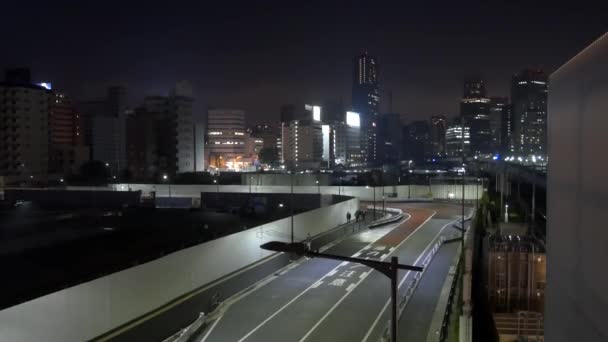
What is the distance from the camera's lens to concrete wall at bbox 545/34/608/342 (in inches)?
143

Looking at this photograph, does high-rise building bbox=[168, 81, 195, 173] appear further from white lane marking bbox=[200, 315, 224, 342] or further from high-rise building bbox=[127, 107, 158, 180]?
white lane marking bbox=[200, 315, 224, 342]

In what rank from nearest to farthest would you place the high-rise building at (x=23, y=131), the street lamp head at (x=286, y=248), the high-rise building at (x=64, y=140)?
the street lamp head at (x=286, y=248)
the high-rise building at (x=23, y=131)
the high-rise building at (x=64, y=140)

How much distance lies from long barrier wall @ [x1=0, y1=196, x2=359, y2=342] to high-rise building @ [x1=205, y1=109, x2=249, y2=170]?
Result: 101 metres

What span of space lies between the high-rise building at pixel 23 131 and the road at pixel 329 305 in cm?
5647

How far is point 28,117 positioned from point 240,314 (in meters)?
63.9

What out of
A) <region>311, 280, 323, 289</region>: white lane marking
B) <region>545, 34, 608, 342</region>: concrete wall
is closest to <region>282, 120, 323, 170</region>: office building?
<region>311, 280, 323, 289</region>: white lane marking

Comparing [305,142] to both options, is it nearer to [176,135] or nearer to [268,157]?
[268,157]

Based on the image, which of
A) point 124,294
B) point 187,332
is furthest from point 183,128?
point 187,332

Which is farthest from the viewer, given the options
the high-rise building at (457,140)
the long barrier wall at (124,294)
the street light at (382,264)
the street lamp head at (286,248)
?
the high-rise building at (457,140)

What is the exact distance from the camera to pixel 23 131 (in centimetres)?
6469

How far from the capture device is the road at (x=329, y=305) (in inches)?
471

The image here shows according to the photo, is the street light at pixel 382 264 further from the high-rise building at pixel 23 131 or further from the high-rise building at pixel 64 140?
the high-rise building at pixel 64 140

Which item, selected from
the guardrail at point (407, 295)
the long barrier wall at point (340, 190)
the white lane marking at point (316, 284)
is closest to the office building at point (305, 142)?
the long barrier wall at point (340, 190)

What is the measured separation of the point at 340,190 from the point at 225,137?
257 ft
